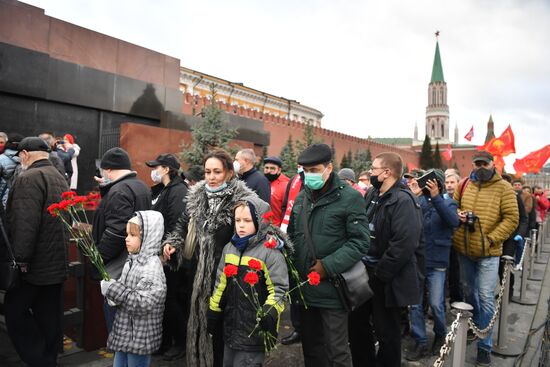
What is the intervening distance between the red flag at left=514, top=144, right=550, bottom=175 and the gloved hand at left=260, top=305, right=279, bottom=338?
1385cm

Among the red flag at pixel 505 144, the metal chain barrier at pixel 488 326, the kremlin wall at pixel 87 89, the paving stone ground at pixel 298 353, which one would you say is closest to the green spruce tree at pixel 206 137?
the kremlin wall at pixel 87 89

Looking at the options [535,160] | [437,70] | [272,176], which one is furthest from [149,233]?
[437,70]

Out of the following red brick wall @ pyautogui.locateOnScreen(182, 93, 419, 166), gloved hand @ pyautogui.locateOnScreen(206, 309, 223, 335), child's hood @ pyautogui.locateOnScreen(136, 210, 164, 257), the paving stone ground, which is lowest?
the paving stone ground

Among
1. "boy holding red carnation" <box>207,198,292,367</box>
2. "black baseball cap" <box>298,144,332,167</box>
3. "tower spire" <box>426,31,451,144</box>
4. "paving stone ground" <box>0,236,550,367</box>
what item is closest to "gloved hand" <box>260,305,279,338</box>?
"boy holding red carnation" <box>207,198,292,367</box>

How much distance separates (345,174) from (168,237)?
3522 mm

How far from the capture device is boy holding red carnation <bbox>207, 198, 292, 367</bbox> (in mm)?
2471

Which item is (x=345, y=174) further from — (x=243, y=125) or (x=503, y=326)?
(x=243, y=125)

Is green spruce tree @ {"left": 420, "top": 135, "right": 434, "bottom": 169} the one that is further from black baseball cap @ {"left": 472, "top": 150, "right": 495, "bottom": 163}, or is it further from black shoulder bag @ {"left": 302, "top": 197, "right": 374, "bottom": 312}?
black shoulder bag @ {"left": 302, "top": 197, "right": 374, "bottom": 312}

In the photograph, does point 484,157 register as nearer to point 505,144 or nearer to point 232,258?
point 232,258

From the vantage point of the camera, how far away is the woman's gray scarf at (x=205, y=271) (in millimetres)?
2798

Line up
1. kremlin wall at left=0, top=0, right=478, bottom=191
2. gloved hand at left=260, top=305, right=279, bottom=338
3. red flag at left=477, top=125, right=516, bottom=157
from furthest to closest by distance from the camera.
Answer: red flag at left=477, top=125, right=516, bottom=157 → kremlin wall at left=0, top=0, right=478, bottom=191 → gloved hand at left=260, top=305, right=279, bottom=338

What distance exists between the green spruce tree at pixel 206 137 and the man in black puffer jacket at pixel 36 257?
7.11 metres

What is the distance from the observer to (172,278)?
3.64m

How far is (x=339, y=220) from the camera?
272 centimetres
